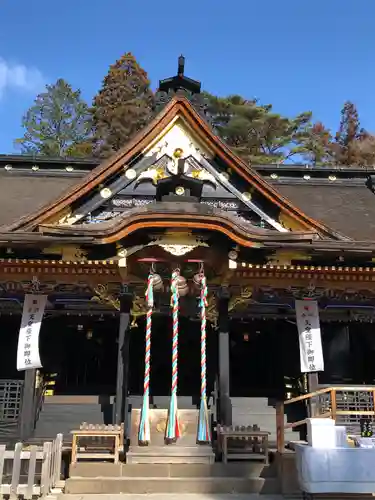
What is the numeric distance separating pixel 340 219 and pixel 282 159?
22.6 metres

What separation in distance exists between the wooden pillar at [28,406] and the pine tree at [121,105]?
2484 cm

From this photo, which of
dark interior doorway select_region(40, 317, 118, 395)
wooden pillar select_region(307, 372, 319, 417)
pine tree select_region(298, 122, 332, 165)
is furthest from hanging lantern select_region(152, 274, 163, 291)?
pine tree select_region(298, 122, 332, 165)

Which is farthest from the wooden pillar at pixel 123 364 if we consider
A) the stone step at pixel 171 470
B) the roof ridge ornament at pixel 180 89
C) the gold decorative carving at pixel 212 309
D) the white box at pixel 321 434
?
the roof ridge ornament at pixel 180 89

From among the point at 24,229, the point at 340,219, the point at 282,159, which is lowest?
the point at 24,229

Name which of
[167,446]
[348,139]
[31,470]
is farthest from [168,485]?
[348,139]

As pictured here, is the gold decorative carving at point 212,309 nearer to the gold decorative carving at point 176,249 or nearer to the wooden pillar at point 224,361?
the wooden pillar at point 224,361

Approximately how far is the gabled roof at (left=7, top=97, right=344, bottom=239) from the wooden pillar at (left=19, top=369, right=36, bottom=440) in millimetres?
3255

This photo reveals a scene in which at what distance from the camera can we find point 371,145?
129 feet

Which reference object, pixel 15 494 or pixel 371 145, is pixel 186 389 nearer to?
pixel 15 494

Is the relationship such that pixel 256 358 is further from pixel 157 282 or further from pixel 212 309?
pixel 157 282

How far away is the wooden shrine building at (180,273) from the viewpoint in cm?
945

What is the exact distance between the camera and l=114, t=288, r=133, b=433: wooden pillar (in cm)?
945

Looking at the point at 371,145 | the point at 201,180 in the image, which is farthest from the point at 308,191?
the point at 371,145

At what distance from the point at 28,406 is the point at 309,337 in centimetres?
627
